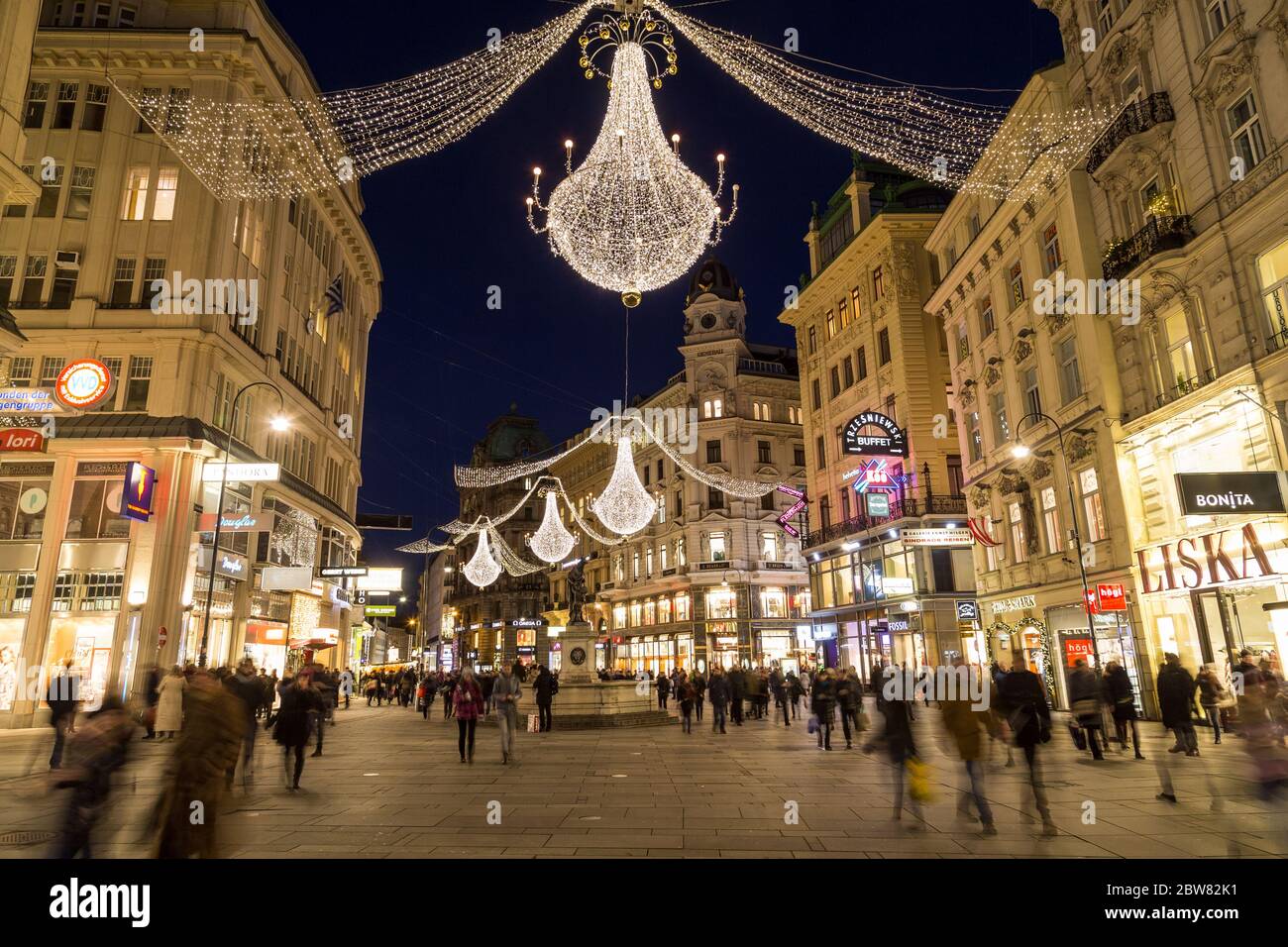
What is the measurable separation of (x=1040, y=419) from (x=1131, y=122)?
31.5 ft

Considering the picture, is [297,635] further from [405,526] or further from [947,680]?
[947,680]

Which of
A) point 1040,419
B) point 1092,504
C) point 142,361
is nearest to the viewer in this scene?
point 1092,504

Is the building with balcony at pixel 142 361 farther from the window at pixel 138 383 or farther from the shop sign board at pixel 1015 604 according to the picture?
the shop sign board at pixel 1015 604

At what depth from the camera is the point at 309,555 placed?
3844cm

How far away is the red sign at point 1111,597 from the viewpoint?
69.0 ft

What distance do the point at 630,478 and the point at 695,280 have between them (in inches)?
700

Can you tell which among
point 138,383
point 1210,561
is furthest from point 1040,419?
point 138,383

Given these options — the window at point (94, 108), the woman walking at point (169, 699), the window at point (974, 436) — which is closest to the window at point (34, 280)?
the window at point (94, 108)

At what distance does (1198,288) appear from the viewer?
19.9 metres

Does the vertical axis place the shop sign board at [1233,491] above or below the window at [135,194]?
below

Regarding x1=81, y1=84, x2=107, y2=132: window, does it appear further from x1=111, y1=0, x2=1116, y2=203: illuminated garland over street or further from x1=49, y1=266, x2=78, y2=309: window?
x1=111, y1=0, x2=1116, y2=203: illuminated garland over street

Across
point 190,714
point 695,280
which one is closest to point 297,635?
point 190,714

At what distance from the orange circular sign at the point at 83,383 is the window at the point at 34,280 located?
28.6ft

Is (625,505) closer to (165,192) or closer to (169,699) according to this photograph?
(165,192)
